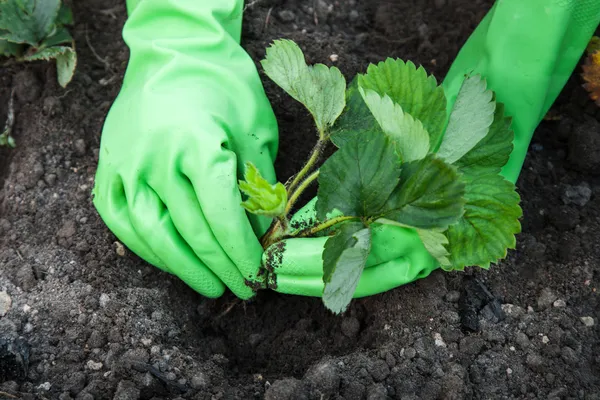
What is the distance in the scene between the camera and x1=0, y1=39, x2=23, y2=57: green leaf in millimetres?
2064

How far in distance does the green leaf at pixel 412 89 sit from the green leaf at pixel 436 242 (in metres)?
0.22

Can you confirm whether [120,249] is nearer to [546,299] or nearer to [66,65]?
[66,65]

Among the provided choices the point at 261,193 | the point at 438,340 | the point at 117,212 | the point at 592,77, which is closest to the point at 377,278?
the point at 438,340

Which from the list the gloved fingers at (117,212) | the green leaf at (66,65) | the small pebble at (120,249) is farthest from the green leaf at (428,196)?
the green leaf at (66,65)

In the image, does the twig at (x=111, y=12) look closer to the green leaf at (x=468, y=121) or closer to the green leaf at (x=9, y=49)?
the green leaf at (x=9, y=49)

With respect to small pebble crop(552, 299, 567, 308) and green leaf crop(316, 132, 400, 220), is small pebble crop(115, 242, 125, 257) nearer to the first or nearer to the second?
green leaf crop(316, 132, 400, 220)

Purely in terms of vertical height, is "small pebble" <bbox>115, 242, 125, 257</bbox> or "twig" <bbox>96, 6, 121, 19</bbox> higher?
"twig" <bbox>96, 6, 121, 19</bbox>

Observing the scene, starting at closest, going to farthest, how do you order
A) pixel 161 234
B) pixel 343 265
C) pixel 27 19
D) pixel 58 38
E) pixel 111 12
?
pixel 343 265 < pixel 161 234 < pixel 27 19 < pixel 58 38 < pixel 111 12

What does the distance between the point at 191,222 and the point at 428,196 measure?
0.59 meters

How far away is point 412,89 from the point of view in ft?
4.76

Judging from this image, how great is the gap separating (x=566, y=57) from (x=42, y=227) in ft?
4.76

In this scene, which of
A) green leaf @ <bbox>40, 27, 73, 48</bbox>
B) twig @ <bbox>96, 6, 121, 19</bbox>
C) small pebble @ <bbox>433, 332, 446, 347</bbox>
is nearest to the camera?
small pebble @ <bbox>433, 332, 446, 347</bbox>

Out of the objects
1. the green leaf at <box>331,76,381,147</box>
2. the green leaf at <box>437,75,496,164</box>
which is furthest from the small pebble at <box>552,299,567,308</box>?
the green leaf at <box>331,76,381,147</box>

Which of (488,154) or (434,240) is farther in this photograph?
(488,154)
